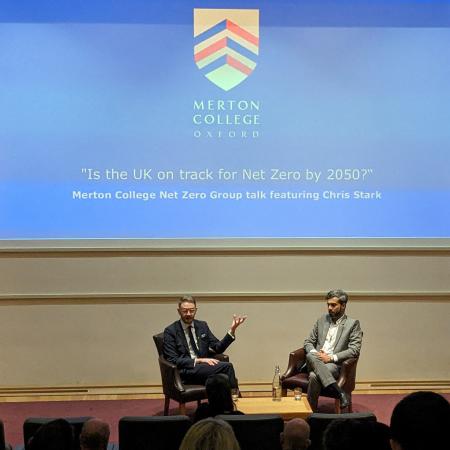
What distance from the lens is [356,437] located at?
1.94 metres

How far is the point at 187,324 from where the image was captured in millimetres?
6109

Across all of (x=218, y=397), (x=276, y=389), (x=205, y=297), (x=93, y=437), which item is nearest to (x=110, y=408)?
(x=205, y=297)

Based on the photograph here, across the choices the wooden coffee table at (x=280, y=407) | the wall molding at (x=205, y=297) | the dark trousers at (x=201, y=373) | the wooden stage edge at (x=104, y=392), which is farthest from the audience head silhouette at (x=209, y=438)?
the wooden stage edge at (x=104, y=392)

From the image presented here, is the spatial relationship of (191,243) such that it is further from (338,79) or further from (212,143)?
(338,79)

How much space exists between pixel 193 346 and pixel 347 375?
4.60 feet

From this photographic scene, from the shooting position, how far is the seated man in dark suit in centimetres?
587

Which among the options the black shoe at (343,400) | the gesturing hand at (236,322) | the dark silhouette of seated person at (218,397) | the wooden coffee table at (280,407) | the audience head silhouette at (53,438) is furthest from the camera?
the gesturing hand at (236,322)

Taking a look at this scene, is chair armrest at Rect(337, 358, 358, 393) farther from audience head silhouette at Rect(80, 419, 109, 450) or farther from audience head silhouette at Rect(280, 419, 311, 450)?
audience head silhouette at Rect(80, 419, 109, 450)

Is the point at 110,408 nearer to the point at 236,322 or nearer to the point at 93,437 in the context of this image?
the point at 236,322

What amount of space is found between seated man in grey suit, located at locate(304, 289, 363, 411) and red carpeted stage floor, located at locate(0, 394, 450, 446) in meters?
0.58

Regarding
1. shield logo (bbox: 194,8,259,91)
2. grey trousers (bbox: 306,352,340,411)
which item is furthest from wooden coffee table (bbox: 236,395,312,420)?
shield logo (bbox: 194,8,259,91)

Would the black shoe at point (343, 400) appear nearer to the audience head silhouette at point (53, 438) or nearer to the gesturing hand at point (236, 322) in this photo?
the gesturing hand at point (236, 322)

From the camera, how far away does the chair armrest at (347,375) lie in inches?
231

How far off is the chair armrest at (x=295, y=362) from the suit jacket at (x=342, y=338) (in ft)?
→ 0.27
